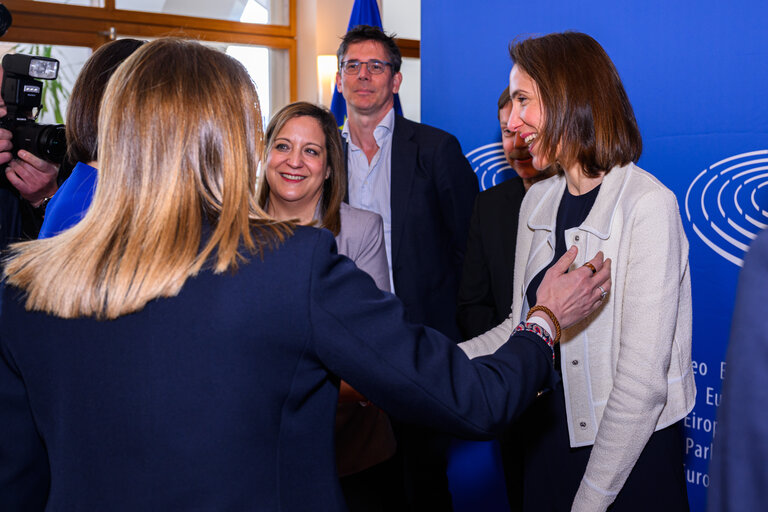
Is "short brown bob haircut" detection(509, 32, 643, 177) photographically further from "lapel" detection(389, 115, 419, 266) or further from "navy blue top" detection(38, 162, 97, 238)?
"lapel" detection(389, 115, 419, 266)

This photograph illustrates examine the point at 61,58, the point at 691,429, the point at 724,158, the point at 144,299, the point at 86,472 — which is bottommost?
the point at 691,429

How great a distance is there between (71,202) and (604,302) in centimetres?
134

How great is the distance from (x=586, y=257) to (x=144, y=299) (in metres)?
1.11

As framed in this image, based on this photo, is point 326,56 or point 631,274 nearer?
point 631,274

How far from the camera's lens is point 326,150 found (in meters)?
2.87

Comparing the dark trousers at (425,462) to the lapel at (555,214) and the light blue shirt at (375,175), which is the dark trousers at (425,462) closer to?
the light blue shirt at (375,175)

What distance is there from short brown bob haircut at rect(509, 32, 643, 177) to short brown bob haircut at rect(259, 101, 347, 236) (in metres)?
1.19

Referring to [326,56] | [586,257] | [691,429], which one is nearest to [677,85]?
[586,257]

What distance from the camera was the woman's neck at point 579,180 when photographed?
1821 millimetres

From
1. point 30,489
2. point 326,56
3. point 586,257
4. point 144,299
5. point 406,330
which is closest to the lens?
point 144,299

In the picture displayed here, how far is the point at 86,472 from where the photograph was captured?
106 centimetres

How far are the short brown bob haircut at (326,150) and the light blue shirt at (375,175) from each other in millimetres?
422

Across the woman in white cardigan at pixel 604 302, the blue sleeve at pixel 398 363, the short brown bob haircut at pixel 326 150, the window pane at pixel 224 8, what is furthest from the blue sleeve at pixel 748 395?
the window pane at pixel 224 8

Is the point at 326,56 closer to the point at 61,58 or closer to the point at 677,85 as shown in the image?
the point at 61,58
